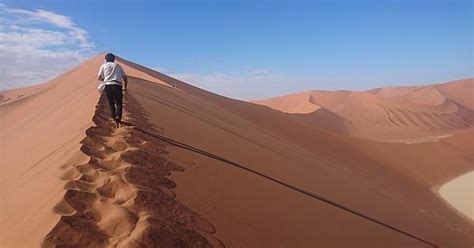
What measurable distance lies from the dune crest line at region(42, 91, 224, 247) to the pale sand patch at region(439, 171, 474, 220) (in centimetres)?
891

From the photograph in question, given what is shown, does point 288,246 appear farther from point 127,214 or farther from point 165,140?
point 165,140

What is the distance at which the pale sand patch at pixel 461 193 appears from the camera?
11.8 metres

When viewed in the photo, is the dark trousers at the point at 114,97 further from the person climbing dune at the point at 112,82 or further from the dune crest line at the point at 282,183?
the dune crest line at the point at 282,183

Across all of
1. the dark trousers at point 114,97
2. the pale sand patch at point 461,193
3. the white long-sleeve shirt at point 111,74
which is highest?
the white long-sleeve shirt at point 111,74

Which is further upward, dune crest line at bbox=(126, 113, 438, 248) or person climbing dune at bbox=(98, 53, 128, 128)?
person climbing dune at bbox=(98, 53, 128, 128)

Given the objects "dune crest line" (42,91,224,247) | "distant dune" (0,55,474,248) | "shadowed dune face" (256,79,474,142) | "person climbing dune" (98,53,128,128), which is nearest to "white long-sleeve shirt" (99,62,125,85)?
"person climbing dune" (98,53,128,128)

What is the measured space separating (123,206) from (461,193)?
12.6 meters

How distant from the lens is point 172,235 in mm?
3461

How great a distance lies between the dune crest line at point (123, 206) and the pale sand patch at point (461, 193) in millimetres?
8911

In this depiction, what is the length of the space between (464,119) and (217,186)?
46.8m

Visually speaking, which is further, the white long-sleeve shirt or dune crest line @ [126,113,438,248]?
the white long-sleeve shirt

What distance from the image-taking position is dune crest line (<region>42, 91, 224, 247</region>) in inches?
129

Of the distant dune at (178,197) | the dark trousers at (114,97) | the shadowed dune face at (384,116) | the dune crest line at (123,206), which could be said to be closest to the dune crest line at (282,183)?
the distant dune at (178,197)

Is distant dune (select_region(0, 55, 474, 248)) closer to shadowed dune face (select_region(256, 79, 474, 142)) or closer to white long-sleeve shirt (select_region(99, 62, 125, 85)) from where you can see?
white long-sleeve shirt (select_region(99, 62, 125, 85))
